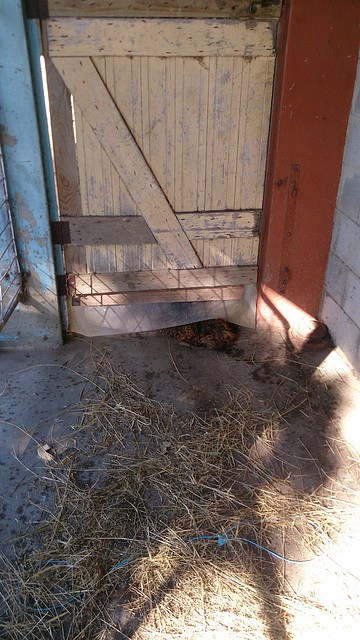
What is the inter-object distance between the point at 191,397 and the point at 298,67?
2313 mm

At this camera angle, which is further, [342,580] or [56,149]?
[56,149]

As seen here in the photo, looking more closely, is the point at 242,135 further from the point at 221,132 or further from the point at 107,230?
the point at 107,230

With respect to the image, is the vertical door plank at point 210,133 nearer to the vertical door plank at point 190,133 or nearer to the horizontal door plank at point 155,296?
the vertical door plank at point 190,133

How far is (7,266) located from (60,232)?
45 cm

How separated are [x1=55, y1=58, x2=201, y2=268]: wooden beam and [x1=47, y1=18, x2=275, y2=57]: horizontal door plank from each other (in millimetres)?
108

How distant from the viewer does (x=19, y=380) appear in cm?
389

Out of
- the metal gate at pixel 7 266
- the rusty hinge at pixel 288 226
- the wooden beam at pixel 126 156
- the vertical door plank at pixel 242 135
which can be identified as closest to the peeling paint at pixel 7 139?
the metal gate at pixel 7 266

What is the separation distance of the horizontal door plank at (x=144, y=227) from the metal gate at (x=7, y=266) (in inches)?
15.5

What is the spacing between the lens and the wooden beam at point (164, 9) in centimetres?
334

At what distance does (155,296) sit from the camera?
431 centimetres

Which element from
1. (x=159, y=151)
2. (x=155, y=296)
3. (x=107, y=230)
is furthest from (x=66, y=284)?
(x=159, y=151)

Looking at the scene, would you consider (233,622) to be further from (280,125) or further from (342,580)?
(280,125)

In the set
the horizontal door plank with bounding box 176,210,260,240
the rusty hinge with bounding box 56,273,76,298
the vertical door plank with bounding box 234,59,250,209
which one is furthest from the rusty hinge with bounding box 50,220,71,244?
the vertical door plank with bounding box 234,59,250,209

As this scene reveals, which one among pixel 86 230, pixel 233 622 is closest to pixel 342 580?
pixel 233 622
